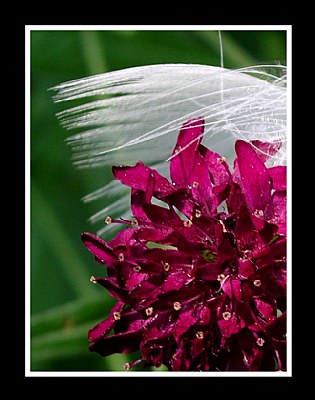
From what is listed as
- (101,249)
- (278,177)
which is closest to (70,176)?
(101,249)

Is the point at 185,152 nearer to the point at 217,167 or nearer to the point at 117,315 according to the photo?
the point at 217,167

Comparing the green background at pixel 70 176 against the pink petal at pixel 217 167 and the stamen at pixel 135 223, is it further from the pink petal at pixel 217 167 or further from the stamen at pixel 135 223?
the stamen at pixel 135 223

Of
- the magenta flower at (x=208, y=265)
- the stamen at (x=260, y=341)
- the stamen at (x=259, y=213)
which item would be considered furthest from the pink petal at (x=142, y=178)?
the stamen at (x=260, y=341)

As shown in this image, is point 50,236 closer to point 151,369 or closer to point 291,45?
point 151,369

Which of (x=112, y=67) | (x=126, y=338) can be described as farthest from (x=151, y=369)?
(x=112, y=67)

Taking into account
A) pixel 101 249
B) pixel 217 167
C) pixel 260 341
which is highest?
pixel 217 167

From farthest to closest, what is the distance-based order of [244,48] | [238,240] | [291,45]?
1. [244,48]
2. [291,45]
3. [238,240]
